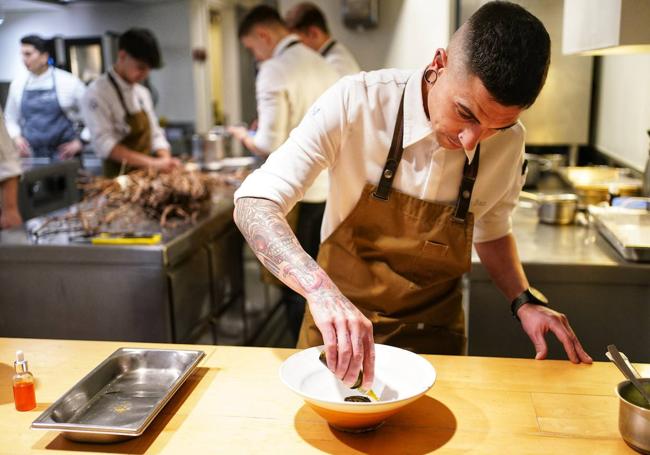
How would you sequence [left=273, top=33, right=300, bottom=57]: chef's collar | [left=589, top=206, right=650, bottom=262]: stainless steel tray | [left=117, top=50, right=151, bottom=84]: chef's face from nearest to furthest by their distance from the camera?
[left=589, top=206, right=650, bottom=262]: stainless steel tray
[left=273, top=33, right=300, bottom=57]: chef's collar
[left=117, top=50, right=151, bottom=84]: chef's face

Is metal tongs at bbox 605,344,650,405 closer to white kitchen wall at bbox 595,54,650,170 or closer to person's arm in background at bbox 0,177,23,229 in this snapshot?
white kitchen wall at bbox 595,54,650,170

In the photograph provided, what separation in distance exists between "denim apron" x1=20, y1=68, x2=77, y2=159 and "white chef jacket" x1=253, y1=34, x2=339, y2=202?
108 inches

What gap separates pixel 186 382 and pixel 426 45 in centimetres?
355

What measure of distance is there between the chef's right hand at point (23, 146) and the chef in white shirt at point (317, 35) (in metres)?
2.50

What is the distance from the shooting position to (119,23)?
6781mm

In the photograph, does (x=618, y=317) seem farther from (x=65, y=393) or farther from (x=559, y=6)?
(x=65, y=393)

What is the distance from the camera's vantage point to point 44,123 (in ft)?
17.8

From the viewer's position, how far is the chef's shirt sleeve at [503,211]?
1.71 metres

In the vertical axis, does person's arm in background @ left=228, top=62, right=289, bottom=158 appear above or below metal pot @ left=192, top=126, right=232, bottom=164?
above

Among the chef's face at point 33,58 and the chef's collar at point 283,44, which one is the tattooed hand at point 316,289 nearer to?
the chef's collar at point 283,44

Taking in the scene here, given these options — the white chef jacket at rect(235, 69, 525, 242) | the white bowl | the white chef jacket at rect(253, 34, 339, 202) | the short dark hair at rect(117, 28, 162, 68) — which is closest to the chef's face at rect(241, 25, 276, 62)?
the white chef jacket at rect(253, 34, 339, 202)

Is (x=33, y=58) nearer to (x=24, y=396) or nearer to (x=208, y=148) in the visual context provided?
(x=208, y=148)

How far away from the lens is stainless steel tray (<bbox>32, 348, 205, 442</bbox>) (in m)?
1.17

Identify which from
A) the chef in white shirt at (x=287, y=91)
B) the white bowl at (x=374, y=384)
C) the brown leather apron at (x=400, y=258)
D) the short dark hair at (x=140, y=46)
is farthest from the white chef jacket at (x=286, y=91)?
the white bowl at (x=374, y=384)
